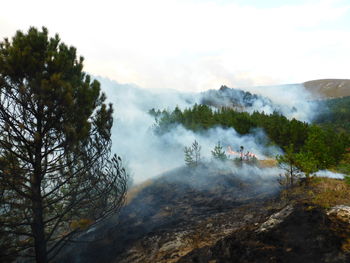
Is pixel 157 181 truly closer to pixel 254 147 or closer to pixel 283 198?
pixel 283 198

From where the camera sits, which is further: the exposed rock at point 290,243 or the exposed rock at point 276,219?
the exposed rock at point 276,219

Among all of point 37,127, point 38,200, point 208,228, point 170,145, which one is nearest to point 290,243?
point 208,228

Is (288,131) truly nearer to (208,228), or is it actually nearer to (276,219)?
(208,228)

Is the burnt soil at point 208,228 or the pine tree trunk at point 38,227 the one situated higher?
the pine tree trunk at point 38,227

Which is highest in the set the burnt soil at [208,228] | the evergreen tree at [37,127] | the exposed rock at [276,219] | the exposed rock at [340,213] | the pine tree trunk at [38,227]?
the evergreen tree at [37,127]

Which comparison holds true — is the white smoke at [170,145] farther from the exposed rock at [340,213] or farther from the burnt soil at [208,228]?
the exposed rock at [340,213]

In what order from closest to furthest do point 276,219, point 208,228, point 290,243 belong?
point 290,243, point 276,219, point 208,228

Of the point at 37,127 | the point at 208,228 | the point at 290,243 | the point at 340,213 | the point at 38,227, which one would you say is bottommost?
the point at 208,228

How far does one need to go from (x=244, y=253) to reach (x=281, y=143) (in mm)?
30726

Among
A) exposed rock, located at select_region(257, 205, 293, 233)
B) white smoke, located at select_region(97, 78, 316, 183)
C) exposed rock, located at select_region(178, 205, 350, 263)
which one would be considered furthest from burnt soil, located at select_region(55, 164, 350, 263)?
white smoke, located at select_region(97, 78, 316, 183)

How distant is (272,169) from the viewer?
25.1 m

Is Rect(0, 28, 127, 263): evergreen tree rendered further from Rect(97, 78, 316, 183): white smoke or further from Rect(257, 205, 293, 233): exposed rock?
Rect(97, 78, 316, 183): white smoke

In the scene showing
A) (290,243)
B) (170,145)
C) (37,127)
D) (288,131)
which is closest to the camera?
(290,243)

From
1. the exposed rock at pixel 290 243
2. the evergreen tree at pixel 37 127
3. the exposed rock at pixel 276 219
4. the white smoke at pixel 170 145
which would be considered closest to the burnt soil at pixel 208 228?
the exposed rock at pixel 290 243
